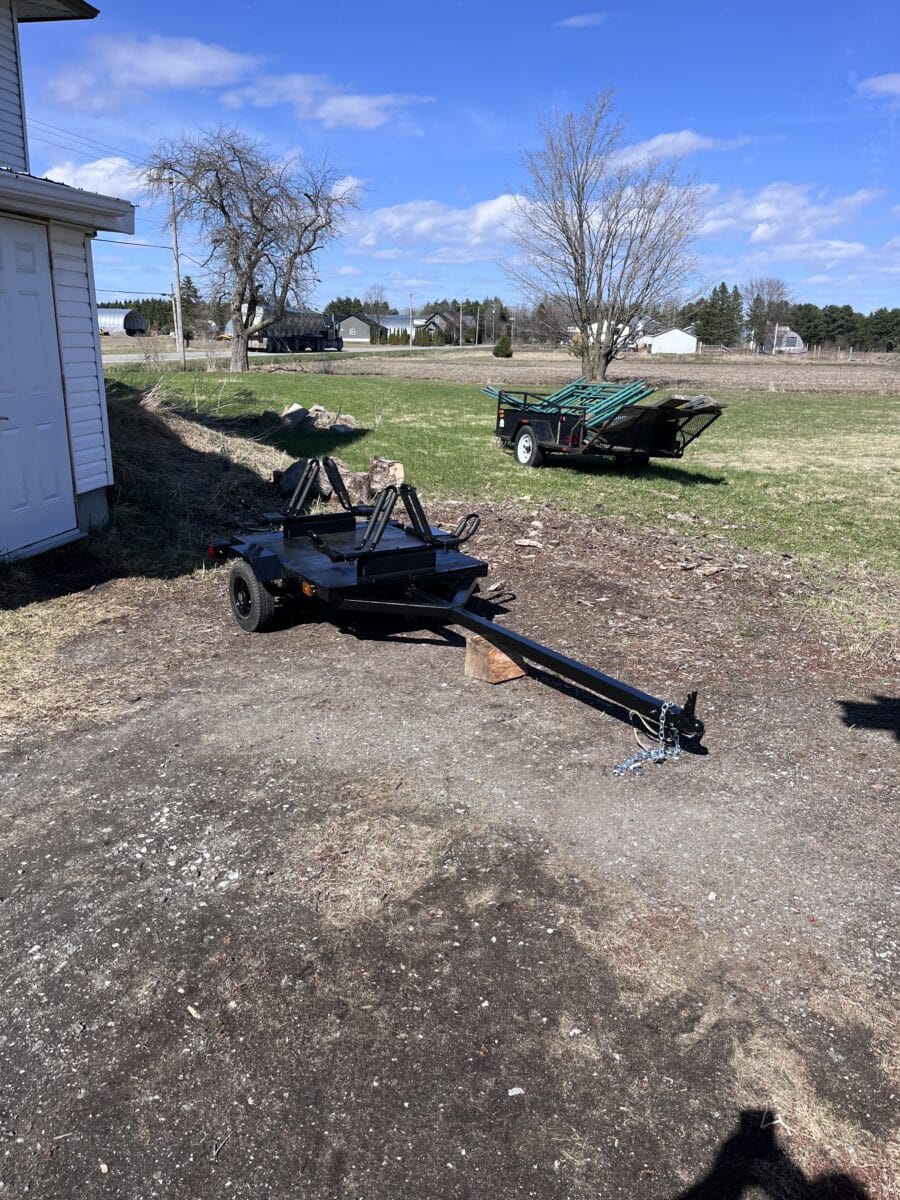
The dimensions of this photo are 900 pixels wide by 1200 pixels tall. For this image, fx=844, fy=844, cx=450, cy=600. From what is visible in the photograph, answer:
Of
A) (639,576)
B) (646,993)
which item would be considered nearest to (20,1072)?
(646,993)

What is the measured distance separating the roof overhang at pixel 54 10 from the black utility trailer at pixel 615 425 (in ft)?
30.1

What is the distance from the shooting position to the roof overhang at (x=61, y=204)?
6816 mm

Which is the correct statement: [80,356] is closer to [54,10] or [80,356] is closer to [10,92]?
[10,92]

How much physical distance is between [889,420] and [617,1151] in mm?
26749

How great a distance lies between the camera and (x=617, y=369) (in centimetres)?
5091

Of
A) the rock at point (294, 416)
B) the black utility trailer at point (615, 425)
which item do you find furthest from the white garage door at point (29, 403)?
the rock at point (294, 416)

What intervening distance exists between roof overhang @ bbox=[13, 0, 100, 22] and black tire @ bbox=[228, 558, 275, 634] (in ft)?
37.2

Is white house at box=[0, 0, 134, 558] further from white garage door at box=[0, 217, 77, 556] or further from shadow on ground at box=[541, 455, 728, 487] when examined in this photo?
shadow on ground at box=[541, 455, 728, 487]

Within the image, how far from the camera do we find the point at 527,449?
14727 mm

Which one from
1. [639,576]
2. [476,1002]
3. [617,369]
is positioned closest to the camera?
[476,1002]

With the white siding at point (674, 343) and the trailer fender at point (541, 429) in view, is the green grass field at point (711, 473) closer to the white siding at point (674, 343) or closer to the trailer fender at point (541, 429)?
the trailer fender at point (541, 429)

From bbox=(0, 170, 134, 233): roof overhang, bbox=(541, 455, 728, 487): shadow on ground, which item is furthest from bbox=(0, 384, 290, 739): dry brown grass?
bbox=(541, 455, 728, 487): shadow on ground

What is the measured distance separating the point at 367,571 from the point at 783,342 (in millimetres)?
122910

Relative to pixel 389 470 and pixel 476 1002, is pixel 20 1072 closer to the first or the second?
pixel 476 1002
